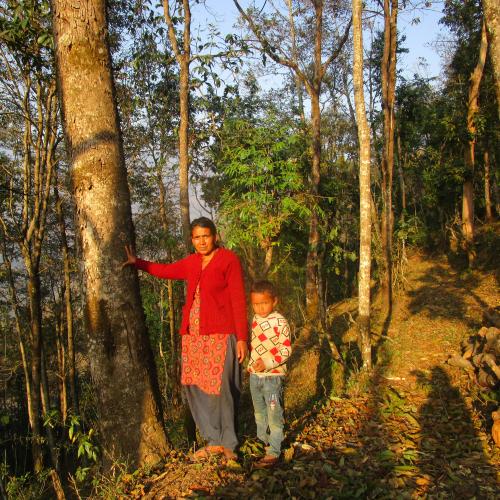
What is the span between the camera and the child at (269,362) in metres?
3.18

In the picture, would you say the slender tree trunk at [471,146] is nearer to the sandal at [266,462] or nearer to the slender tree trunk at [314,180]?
the slender tree trunk at [314,180]

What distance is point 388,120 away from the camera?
9422mm

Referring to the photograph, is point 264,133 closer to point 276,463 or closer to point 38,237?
point 38,237

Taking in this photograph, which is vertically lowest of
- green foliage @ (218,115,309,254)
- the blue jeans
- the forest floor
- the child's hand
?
the forest floor

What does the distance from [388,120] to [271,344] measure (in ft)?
25.4

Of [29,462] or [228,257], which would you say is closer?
[228,257]

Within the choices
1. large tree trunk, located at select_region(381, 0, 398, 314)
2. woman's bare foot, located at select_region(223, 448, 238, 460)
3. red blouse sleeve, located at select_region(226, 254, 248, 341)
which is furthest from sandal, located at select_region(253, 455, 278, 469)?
large tree trunk, located at select_region(381, 0, 398, 314)

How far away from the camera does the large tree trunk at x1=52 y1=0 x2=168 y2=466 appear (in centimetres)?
305

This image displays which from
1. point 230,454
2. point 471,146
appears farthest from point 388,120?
point 230,454

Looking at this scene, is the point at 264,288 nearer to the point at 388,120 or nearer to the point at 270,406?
the point at 270,406

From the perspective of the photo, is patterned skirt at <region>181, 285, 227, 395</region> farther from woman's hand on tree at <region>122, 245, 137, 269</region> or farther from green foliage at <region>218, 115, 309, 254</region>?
green foliage at <region>218, 115, 309, 254</region>

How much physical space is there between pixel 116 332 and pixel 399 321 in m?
7.92

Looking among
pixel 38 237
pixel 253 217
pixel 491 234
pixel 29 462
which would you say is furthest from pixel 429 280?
pixel 29 462

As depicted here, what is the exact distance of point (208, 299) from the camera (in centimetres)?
320
